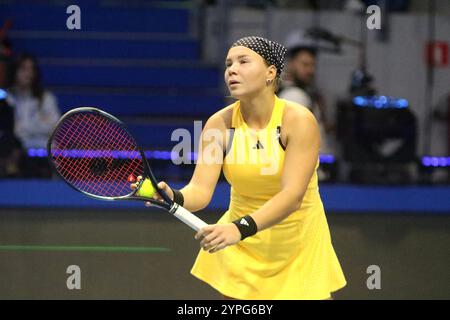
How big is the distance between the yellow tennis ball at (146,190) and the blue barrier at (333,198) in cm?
184

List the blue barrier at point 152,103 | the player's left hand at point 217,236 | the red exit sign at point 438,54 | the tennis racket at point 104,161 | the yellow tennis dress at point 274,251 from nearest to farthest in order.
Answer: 1. the player's left hand at point 217,236
2. the tennis racket at point 104,161
3. the yellow tennis dress at point 274,251
4. the blue barrier at point 152,103
5. the red exit sign at point 438,54

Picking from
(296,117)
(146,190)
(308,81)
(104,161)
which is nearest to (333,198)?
(308,81)

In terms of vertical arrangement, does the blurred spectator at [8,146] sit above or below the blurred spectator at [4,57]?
below

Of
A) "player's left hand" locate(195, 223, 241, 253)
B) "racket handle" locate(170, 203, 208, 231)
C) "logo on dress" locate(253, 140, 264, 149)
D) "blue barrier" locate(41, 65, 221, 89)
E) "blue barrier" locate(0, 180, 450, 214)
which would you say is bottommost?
"blue barrier" locate(0, 180, 450, 214)

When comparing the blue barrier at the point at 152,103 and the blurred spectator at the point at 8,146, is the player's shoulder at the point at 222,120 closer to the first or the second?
the blurred spectator at the point at 8,146

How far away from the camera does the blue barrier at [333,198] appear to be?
5418 mm

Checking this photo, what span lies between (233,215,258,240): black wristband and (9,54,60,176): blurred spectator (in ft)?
8.33

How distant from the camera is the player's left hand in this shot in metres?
3.36

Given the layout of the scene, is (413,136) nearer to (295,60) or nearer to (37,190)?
(295,60)

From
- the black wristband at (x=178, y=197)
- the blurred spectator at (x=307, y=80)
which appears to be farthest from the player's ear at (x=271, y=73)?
the blurred spectator at (x=307, y=80)

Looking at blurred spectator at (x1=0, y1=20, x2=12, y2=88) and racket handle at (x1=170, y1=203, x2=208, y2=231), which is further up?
blurred spectator at (x1=0, y1=20, x2=12, y2=88)

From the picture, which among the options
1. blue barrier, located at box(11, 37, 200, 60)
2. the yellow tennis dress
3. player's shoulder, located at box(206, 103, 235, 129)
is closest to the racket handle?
the yellow tennis dress

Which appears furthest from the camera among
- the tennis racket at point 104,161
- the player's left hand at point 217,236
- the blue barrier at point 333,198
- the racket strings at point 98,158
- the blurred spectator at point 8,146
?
the blurred spectator at point 8,146

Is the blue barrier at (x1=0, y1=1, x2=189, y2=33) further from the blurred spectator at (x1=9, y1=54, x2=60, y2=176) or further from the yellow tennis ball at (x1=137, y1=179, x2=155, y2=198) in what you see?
the yellow tennis ball at (x1=137, y1=179, x2=155, y2=198)
